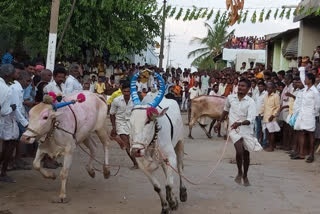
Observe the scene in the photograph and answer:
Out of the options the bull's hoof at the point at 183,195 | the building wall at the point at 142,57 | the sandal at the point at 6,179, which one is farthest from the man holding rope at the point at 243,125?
the building wall at the point at 142,57

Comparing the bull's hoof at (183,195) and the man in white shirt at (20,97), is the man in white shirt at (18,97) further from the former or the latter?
the bull's hoof at (183,195)

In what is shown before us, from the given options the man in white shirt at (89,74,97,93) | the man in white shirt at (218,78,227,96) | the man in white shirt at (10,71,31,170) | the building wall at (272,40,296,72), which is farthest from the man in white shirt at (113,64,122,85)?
the man in white shirt at (10,71,31,170)

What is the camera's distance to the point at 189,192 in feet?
24.9

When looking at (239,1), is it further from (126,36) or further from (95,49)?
(95,49)

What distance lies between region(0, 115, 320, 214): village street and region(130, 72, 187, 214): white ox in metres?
0.34

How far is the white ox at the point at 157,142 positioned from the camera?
19.0ft

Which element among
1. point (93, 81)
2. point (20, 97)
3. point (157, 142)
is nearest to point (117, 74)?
point (93, 81)

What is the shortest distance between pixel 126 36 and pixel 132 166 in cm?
1074

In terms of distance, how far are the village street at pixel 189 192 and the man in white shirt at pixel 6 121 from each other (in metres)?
0.40

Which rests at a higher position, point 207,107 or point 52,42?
point 52,42

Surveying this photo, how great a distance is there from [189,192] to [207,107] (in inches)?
299

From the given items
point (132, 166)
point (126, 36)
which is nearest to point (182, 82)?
point (126, 36)

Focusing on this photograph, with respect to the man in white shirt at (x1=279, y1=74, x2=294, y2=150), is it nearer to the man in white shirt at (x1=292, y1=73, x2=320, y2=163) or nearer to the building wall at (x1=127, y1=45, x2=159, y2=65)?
the man in white shirt at (x1=292, y1=73, x2=320, y2=163)

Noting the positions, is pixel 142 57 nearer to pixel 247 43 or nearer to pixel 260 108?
pixel 247 43
